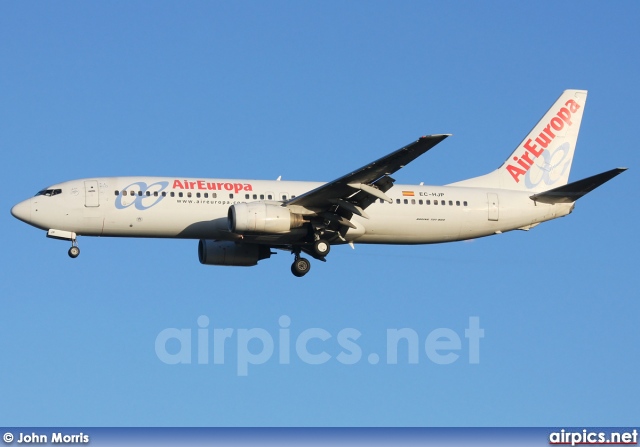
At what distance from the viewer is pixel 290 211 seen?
177 feet

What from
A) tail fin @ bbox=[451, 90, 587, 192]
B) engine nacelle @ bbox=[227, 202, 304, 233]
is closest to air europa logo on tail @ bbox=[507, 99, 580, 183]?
tail fin @ bbox=[451, 90, 587, 192]

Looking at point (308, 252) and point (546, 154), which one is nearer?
point (308, 252)

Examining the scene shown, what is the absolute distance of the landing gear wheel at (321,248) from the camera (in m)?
55.4

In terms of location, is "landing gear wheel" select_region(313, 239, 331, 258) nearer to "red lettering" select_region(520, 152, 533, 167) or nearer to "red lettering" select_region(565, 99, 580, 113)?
"red lettering" select_region(520, 152, 533, 167)

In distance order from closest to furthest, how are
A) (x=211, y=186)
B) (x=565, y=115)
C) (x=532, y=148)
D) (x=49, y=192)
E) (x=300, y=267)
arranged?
(x=49, y=192)
(x=211, y=186)
(x=300, y=267)
(x=532, y=148)
(x=565, y=115)

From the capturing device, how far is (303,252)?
188ft

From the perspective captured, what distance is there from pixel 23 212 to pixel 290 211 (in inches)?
444

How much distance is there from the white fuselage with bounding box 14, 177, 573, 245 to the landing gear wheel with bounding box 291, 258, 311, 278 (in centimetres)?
145

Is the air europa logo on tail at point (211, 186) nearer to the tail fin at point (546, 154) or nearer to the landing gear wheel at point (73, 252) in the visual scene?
the landing gear wheel at point (73, 252)

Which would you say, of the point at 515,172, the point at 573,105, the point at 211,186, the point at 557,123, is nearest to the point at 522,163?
the point at 515,172

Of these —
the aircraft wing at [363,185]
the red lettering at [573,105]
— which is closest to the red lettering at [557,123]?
the red lettering at [573,105]

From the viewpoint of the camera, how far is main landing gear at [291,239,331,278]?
55.5 m

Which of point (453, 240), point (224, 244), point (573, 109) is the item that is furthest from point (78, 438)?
point (573, 109)

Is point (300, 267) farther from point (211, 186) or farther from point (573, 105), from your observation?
point (573, 105)
